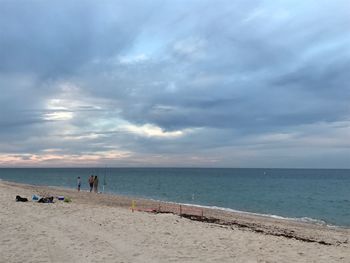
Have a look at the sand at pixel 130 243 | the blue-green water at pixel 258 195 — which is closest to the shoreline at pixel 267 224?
the sand at pixel 130 243

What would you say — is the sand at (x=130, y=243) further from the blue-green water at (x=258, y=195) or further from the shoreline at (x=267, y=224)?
the blue-green water at (x=258, y=195)

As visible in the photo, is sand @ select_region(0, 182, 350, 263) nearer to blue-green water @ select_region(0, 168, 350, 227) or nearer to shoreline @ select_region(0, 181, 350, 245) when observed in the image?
shoreline @ select_region(0, 181, 350, 245)

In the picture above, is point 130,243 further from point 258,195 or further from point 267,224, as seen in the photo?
point 258,195

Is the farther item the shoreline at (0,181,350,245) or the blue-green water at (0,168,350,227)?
the blue-green water at (0,168,350,227)

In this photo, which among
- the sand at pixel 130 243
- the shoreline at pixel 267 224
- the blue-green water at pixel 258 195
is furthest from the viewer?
the blue-green water at pixel 258 195

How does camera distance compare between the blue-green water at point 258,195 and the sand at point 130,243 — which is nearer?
the sand at point 130,243

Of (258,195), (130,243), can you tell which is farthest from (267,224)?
(258,195)

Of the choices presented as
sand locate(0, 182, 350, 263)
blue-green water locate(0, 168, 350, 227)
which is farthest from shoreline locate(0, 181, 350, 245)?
blue-green water locate(0, 168, 350, 227)

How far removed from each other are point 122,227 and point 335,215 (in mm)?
24406

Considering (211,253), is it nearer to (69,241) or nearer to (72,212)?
(69,241)

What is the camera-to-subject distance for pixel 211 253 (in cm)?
1019

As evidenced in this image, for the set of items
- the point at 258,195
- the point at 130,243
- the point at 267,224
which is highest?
the point at 130,243

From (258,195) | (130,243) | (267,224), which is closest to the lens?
(130,243)

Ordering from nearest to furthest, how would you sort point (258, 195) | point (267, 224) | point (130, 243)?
point (130, 243) → point (267, 224) → point (258, 195)
